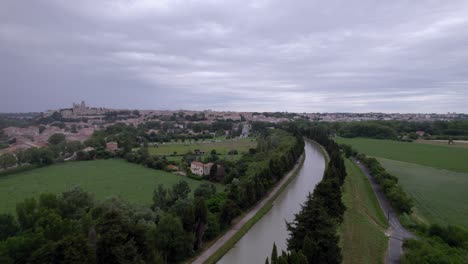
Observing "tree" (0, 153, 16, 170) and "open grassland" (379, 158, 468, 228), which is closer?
"open grassland" (379, 158, 468, 228)

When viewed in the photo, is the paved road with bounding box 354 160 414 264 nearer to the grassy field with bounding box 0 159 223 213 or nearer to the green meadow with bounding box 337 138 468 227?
the green meadow with bounding box 337 138 468 227

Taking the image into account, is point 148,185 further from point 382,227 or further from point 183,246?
point 382,227

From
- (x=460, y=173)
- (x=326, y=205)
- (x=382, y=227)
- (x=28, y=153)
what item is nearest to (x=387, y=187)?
(x=382, y=227)

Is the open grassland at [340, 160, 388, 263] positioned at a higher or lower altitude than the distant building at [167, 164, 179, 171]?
higher

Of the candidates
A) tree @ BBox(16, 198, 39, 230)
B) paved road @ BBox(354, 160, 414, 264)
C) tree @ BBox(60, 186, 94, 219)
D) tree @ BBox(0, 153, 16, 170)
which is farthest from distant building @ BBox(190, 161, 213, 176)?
tree @ BBox(0, 153, 16, 170)

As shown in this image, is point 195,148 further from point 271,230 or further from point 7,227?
point 7,227

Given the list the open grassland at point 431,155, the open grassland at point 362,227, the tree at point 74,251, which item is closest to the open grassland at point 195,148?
the open grassland at point 431,155
